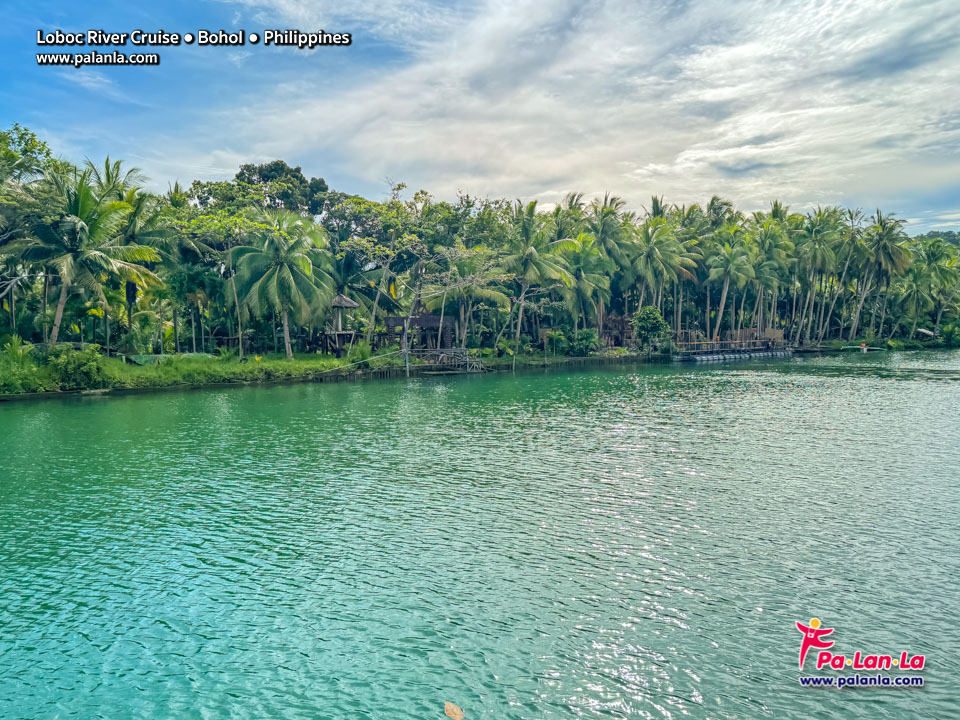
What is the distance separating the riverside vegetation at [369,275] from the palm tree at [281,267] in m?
0.11

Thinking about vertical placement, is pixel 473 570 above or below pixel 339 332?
below

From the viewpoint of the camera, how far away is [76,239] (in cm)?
3073

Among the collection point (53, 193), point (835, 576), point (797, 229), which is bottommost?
point (835, 576)

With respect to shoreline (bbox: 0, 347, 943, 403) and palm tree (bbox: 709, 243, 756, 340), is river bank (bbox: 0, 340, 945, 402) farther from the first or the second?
palm tree (bbox: 709, 243, 756, 340)

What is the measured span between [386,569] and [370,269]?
39605 millimetres

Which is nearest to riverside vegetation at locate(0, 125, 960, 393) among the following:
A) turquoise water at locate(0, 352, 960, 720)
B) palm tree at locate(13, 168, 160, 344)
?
palm tree at locate(13, 168, 160, 344)

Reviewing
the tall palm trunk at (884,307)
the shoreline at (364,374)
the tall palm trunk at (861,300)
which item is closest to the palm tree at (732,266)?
the shoreline at (364,374)

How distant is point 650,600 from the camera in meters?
8.72

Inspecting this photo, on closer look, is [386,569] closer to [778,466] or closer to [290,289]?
[778,466]

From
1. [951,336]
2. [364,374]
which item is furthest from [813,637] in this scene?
[951,336]

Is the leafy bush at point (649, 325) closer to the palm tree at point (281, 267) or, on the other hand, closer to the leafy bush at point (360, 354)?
the leafy bush at point (360, 354)

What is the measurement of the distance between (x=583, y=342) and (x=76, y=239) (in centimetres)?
3613

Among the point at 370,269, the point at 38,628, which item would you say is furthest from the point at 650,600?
the point at 370,269

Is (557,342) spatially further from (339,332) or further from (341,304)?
(341,304)
